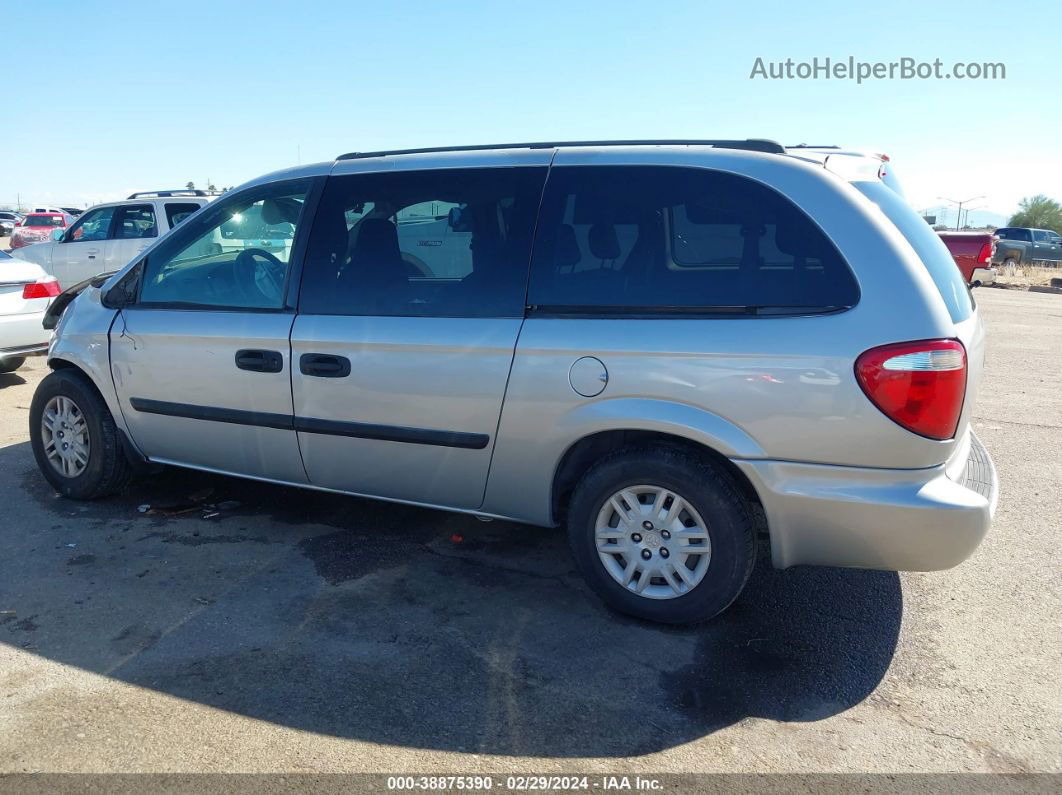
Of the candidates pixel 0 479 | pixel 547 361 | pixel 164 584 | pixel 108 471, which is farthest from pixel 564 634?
pixel 0 479

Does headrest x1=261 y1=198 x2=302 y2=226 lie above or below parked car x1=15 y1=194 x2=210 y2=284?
below

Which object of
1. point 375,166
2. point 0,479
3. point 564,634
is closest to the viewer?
point 564,634

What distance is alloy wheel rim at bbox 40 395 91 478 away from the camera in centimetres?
493

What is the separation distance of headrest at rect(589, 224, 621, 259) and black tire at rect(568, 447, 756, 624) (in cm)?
83

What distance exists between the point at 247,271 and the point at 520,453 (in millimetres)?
1881

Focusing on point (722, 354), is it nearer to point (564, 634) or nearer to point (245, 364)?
point (564, 634)

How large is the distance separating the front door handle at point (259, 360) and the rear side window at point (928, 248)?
8.84 ft

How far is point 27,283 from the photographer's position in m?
8.02

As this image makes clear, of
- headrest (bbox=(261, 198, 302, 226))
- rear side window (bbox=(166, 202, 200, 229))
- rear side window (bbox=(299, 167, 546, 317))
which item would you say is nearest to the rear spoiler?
headrest (bbox=(261, 198, 302, 226))

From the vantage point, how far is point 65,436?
4.98 meters

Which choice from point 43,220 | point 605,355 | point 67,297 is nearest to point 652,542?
point 605,355

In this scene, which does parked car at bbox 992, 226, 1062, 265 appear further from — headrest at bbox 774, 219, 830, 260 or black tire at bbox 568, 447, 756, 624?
black tire at bbox 568, 447, 756, 624

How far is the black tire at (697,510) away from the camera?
3.34m

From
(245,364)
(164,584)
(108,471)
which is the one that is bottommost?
(164,584)
